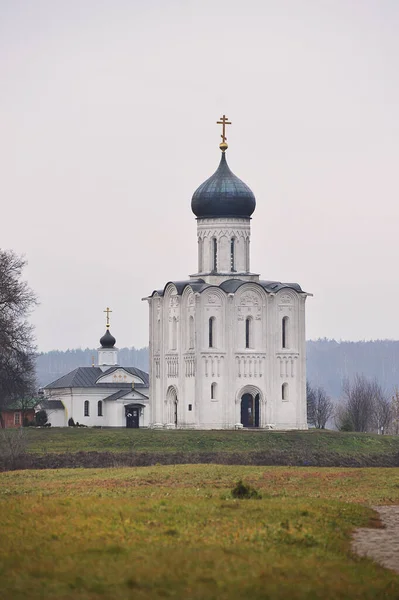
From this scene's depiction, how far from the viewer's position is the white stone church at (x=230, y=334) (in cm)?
6209

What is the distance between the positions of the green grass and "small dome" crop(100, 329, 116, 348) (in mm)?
32052

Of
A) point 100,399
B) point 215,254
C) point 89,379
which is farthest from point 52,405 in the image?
point 215,254

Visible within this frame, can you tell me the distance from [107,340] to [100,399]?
8849mm

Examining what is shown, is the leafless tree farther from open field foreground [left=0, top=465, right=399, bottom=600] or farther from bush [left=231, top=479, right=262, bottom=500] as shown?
open field foreground [left=0, top=465, right=399, bottom=600]

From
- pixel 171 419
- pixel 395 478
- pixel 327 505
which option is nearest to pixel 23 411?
pixel 171 419

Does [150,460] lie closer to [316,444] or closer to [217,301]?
[316,444]

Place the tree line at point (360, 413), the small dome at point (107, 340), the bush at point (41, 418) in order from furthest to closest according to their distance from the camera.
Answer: the small dome at point (107, 340)
the tree line at point (360, 413)
the bush at point (41, 418)

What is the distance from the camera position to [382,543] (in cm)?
1998

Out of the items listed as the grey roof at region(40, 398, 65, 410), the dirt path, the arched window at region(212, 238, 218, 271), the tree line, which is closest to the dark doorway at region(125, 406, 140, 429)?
the grey roof at region(40, 398, 65, 410)

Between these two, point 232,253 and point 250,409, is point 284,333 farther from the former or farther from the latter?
point 232,253

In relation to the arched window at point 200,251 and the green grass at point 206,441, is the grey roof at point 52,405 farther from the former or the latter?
the green grass at point 206,441

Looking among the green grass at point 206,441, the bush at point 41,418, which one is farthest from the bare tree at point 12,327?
the bush at point 41,418

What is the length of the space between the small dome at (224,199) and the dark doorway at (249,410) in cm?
881

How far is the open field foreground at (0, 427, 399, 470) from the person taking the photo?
46.2m
